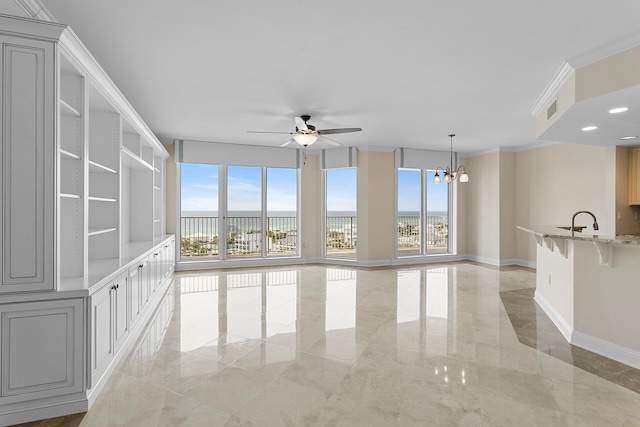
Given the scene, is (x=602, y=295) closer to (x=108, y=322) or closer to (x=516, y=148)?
(x=108, y=322)

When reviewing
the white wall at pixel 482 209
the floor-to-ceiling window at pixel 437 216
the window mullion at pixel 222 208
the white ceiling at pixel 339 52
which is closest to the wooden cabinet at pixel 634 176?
the white ceiling at pixel 339 52

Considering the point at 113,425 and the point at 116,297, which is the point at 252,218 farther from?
the point at 113,425

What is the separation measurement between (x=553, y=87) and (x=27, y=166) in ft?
15.7

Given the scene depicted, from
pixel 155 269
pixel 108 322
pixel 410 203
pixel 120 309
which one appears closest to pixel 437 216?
pixel 410 203

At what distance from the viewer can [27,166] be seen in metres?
1.99

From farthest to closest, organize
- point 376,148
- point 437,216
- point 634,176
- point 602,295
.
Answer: point 437,216 < point 376,148 < point 634,176 < point 602,295

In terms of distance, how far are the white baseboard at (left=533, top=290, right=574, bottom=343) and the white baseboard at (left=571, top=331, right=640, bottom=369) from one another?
0.29ft

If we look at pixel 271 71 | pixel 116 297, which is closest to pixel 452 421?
pixel 116 297

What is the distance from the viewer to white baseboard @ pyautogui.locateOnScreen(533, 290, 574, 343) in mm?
3287

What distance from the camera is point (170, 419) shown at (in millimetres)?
2018

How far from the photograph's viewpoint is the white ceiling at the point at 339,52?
2.38 m

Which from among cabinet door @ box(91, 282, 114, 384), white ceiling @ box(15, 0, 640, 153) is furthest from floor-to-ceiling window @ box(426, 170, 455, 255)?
cabinet door @ box(91, 282, 114, 384)

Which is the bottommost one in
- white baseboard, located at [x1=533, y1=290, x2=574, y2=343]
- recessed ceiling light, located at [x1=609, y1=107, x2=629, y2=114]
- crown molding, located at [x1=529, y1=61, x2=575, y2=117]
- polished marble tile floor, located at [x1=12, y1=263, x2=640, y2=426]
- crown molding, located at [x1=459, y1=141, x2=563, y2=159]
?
polished marble tile floor, located at [x1=12, y1=263, x2=640, y2=426]

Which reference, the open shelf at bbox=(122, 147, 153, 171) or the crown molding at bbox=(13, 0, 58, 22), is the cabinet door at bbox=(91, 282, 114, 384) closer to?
the open shelf at bbox=(122, 147, 153, 171)
